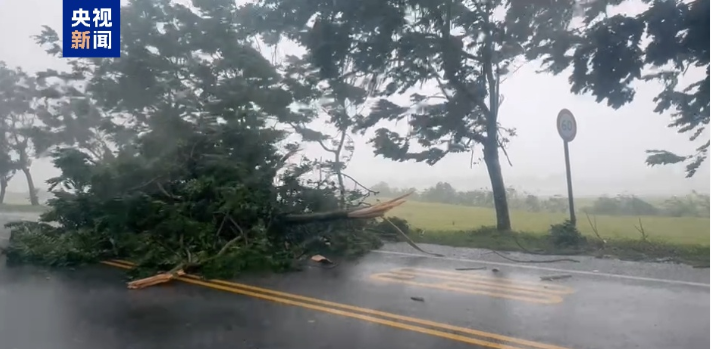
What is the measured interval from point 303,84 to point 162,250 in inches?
163

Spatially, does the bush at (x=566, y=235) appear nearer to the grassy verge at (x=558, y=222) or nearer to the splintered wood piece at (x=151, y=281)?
the grassy verge at (x=558, y=222)

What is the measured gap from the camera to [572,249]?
1003 centimetres

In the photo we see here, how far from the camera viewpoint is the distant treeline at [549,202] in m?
8.89

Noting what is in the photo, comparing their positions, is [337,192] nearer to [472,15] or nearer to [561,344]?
[472,15]

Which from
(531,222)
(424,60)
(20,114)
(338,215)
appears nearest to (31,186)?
(20,114)

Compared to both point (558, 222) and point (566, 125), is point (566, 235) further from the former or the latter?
point (566, 125)

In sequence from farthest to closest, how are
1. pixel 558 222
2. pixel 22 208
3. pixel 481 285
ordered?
pixel 22 208, pixel 558 222, pixel 481 285

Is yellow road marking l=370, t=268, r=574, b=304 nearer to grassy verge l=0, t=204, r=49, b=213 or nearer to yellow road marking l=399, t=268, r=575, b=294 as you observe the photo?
yellow road marking l=399, t=268, r=575, b=294

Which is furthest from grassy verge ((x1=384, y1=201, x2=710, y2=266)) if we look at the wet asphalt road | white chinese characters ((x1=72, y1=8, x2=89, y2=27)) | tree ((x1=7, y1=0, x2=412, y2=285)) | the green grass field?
white chinese characters ((x1=72, y1=8, x2=89, y2=27))

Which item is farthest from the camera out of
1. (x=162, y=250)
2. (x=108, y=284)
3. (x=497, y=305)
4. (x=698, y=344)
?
(x=162, y=250)

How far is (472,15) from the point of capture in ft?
35.9

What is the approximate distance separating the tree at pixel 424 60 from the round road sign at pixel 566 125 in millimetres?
977

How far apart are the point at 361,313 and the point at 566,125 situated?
5.46 metres

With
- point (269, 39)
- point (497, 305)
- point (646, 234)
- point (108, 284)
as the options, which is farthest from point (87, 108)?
Answer: point (646, 234)
